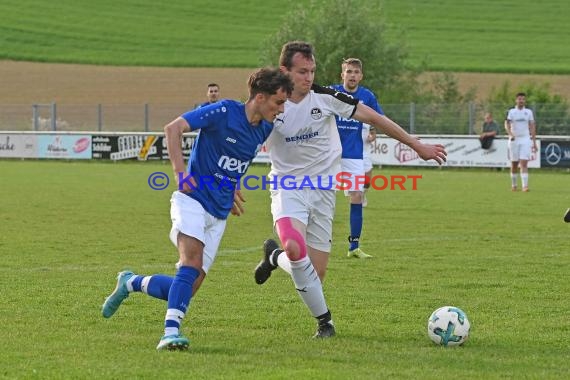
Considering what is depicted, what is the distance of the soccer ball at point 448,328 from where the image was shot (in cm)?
652

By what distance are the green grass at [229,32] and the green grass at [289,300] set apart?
39458 mm

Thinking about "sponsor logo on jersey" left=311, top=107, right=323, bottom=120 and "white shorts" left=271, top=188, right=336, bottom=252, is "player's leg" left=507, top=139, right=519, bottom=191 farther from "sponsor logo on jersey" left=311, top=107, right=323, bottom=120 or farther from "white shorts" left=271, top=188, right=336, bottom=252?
"sponsor logo on jersey" left=311, top=107, right=323, bottom=120

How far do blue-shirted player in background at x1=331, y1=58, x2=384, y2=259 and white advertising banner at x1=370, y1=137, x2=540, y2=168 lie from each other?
18260mm

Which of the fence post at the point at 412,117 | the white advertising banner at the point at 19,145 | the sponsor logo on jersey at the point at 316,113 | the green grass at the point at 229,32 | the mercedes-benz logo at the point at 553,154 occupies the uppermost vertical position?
the green grass at the point at 229,32

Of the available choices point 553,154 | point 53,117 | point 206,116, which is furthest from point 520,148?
point 53,117

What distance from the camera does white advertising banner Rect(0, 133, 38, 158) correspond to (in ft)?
113

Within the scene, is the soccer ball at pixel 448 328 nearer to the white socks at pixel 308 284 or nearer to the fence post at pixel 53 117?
the white socks at pixel 308 284

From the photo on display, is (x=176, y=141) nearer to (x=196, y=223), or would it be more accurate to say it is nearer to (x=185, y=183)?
(x=185, y=183)

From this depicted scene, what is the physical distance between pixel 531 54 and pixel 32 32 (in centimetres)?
2727

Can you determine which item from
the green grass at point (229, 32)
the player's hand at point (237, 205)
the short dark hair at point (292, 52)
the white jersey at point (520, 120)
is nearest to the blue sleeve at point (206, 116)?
the player's hand at point (237, 205)

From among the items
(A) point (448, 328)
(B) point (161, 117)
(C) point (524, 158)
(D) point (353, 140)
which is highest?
(B) point (161, 117)

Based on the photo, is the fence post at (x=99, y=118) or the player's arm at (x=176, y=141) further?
the fence post at (x=99, y=118)

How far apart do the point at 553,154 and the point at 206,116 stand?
24.6 m

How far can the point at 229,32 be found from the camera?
62.1 meters
